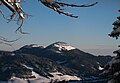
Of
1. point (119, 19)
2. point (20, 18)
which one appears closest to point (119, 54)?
point (119, 19)

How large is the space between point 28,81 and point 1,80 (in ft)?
58.3

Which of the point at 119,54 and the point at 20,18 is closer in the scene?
the point at 20,18

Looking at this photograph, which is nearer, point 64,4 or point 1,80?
point 64,4

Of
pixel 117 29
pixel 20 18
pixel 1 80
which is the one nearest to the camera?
pixel 20 18

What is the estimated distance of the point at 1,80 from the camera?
187 meters

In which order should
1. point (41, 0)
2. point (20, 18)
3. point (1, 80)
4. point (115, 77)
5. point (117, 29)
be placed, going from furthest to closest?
point (1, 80)
point (117, 29)
point (115, 77)
point (20, 18)
point (41, 0)

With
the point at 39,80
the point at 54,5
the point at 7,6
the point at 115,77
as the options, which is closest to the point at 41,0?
the point at 54,5

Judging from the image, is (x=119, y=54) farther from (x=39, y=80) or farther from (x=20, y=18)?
(x=39, y=80)

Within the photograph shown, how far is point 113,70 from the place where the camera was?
1085 centimetres

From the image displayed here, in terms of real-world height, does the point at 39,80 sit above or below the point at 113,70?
below

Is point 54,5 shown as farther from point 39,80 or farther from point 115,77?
point 39,80

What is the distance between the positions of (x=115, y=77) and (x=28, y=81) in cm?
18580

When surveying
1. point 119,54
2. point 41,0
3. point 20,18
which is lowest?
point 119,54

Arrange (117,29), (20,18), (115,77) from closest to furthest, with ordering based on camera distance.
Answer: (20,18), (115,77), (117,29)
